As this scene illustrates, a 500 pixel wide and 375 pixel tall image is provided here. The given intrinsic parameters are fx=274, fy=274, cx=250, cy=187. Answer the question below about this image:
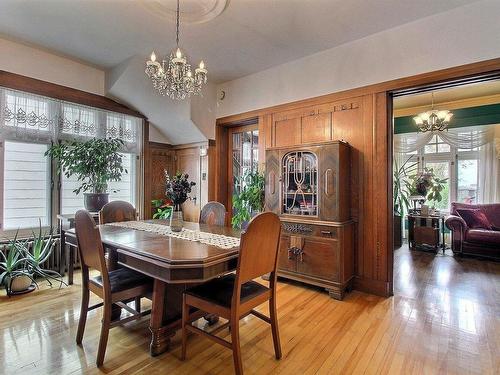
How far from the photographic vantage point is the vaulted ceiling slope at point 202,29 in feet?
8.46

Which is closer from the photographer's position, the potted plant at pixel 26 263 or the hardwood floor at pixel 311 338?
the hardwood floor at pixel 311 338

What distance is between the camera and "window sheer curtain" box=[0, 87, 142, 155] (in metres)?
3.32

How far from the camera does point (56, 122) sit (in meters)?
3.70

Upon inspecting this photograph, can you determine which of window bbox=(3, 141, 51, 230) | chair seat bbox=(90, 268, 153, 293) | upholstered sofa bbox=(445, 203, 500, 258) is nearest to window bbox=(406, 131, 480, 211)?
upholstered sofa bbox=(445, 203, 500, 258)

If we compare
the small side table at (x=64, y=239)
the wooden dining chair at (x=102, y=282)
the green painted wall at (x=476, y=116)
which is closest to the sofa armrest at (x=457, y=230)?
the green painted wall at (x=476, y=116)

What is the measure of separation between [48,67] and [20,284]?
105 inches

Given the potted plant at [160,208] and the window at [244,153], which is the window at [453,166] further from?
the potted plant at [160,208]

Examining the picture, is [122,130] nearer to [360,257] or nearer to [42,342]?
[42,342]

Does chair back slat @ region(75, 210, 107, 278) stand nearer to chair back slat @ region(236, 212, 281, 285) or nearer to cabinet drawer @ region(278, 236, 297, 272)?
chair back slat @ region(236, 212, 281, 285)

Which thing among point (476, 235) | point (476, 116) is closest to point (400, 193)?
point (476, 235)

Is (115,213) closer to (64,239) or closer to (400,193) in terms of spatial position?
(64,239)

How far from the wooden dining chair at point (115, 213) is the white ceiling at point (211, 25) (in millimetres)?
1927

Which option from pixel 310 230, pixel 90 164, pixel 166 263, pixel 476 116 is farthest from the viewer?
pixel 476 116

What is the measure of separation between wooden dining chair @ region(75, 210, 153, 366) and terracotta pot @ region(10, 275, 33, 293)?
1.51 meters
